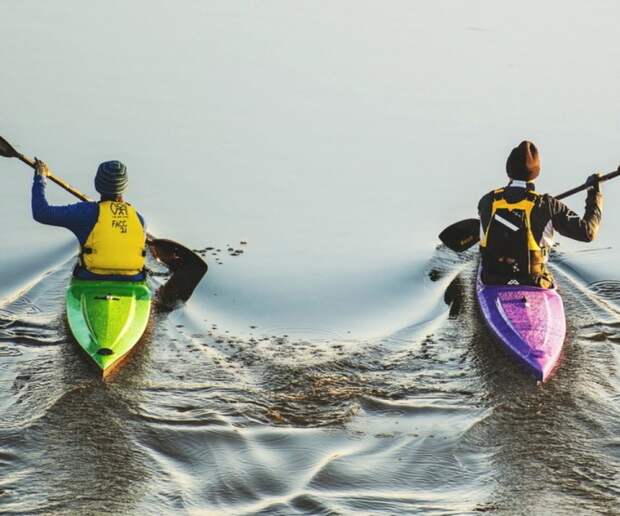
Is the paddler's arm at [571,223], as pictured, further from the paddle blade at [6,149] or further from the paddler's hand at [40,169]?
the paddle blade at [6,149]

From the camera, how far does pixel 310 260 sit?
12.8 metres

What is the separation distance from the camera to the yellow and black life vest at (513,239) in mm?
10883

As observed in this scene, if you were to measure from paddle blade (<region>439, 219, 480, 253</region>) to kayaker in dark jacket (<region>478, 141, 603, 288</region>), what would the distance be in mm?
1387

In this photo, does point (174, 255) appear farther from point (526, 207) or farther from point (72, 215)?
point (526, 207)

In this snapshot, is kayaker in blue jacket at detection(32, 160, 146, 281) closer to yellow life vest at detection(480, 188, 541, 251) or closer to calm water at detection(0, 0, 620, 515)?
calm water at detection(0, 0, 620, 515)

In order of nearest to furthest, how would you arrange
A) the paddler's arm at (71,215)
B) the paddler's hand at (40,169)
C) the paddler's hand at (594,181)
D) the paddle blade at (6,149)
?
the paddler's arm at (71,215), the paddler's hand at (40,169), the paddler's hand at (594,181), the paddle blade at (6,149)

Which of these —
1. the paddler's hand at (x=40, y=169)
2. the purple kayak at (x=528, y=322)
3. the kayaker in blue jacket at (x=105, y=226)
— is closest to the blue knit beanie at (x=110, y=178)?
the kayaker in blue jacket at (x=105, y=226)

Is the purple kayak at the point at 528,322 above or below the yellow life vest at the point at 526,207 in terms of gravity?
below

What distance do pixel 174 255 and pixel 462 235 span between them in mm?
3092

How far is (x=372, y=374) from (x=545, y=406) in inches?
57.0

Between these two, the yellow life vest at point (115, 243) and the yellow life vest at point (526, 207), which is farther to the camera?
the yellow life vest at point (526, 207)

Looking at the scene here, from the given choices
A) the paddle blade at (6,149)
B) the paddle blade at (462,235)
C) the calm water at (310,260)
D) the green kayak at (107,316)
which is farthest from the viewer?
the paddle blade at (462,235)

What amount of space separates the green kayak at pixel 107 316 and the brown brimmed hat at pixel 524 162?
11.8ft

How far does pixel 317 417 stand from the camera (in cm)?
884
